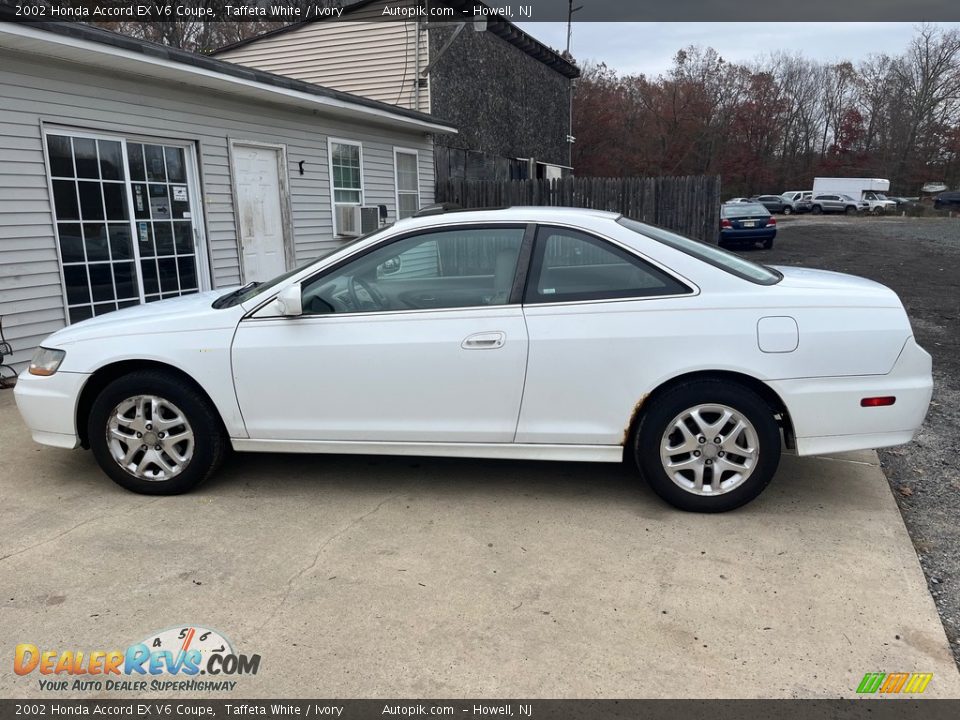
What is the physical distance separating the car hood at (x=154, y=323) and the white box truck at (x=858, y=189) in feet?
152

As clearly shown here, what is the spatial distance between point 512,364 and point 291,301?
3.91 ft

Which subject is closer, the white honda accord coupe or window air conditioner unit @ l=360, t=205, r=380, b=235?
the white honda accord coupe

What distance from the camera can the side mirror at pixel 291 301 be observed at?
11.9 ft

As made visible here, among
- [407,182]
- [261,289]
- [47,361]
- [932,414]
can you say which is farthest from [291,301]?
[407,182]

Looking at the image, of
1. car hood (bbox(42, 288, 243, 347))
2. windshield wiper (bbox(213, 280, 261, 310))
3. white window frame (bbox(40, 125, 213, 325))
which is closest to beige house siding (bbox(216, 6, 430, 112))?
white window frame (bbox(40, 125, 213, 325))

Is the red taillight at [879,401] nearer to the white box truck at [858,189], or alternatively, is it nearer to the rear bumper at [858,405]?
the rear bumper at [858,405]

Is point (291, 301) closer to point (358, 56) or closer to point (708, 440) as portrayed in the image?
point (708, 440)

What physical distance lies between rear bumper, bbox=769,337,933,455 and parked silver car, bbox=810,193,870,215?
44408 millimetres

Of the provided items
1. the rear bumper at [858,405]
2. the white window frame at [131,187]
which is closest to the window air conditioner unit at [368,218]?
the white window frame at [131,187]

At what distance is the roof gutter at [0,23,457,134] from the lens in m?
5.84

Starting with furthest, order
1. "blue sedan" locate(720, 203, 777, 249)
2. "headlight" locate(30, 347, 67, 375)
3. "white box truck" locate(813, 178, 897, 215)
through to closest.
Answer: "white box truck" locate(813, 178, 897, 215), "blue sedan" locate(720, 203, 777, 249), "headlight" locate(30, 347, 67, 375)

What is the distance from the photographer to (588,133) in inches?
1586
